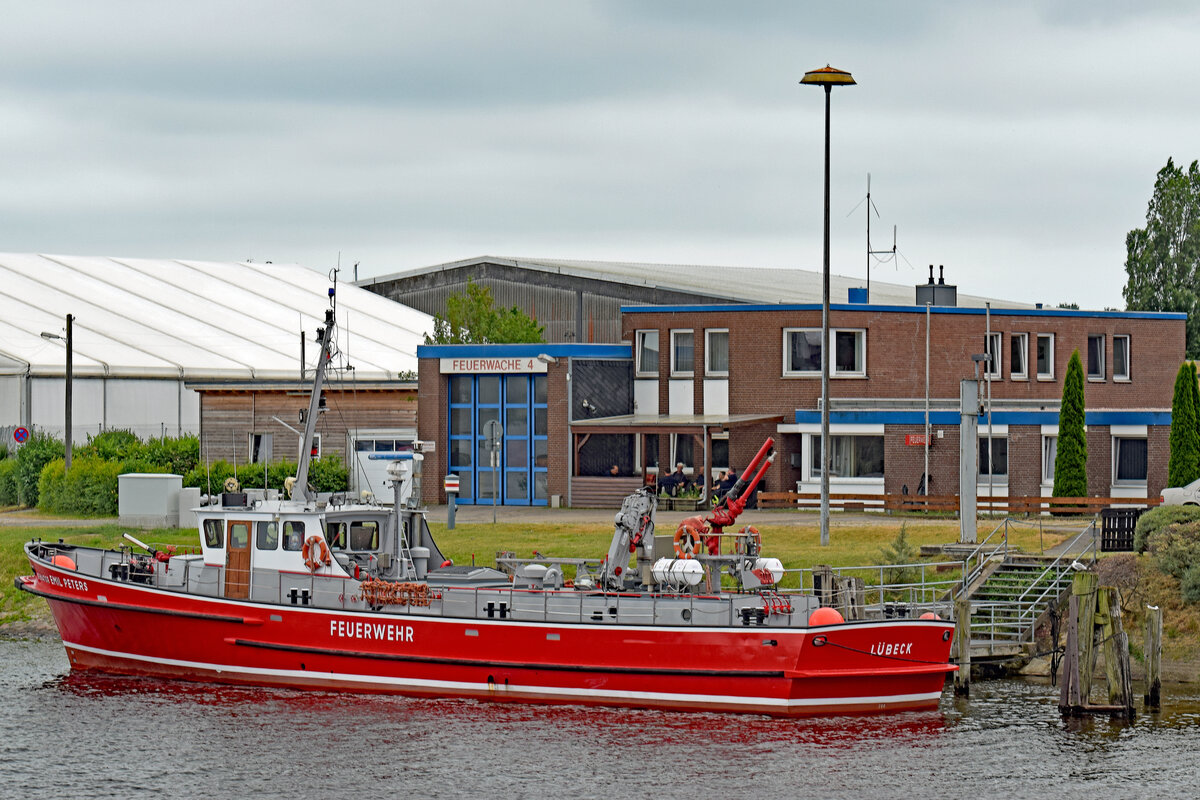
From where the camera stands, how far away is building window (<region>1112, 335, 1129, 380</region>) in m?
53.8

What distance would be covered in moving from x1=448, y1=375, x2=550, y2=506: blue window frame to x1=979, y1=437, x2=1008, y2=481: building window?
45.2 feet

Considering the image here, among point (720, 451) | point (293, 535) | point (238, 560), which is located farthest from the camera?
point (720, 451)

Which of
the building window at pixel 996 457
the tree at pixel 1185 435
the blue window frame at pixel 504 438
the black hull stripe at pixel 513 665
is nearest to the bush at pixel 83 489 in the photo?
the blue window frame at pixel 504 438

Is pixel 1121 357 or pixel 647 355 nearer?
pixel 647 355

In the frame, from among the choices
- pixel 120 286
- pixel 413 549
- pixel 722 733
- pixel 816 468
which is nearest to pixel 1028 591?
pixel 722 733

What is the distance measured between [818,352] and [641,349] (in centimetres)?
585

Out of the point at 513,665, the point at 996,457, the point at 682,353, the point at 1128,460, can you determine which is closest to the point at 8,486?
the point at 682,353

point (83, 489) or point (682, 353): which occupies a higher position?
point (682, 353)

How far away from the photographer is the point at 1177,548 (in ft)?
105

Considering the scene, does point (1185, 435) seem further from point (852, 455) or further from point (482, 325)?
A: point (482, 325)

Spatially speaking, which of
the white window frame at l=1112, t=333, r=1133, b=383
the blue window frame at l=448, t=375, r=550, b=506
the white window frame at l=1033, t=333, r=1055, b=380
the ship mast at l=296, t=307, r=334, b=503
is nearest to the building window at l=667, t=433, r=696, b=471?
the blue window frame at l=448, t=375, r=550, b=506

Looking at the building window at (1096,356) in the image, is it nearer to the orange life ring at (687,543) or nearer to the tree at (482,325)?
the tree at (482,325)

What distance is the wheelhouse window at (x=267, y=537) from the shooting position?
29.5m

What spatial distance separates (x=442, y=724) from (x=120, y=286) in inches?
2176
